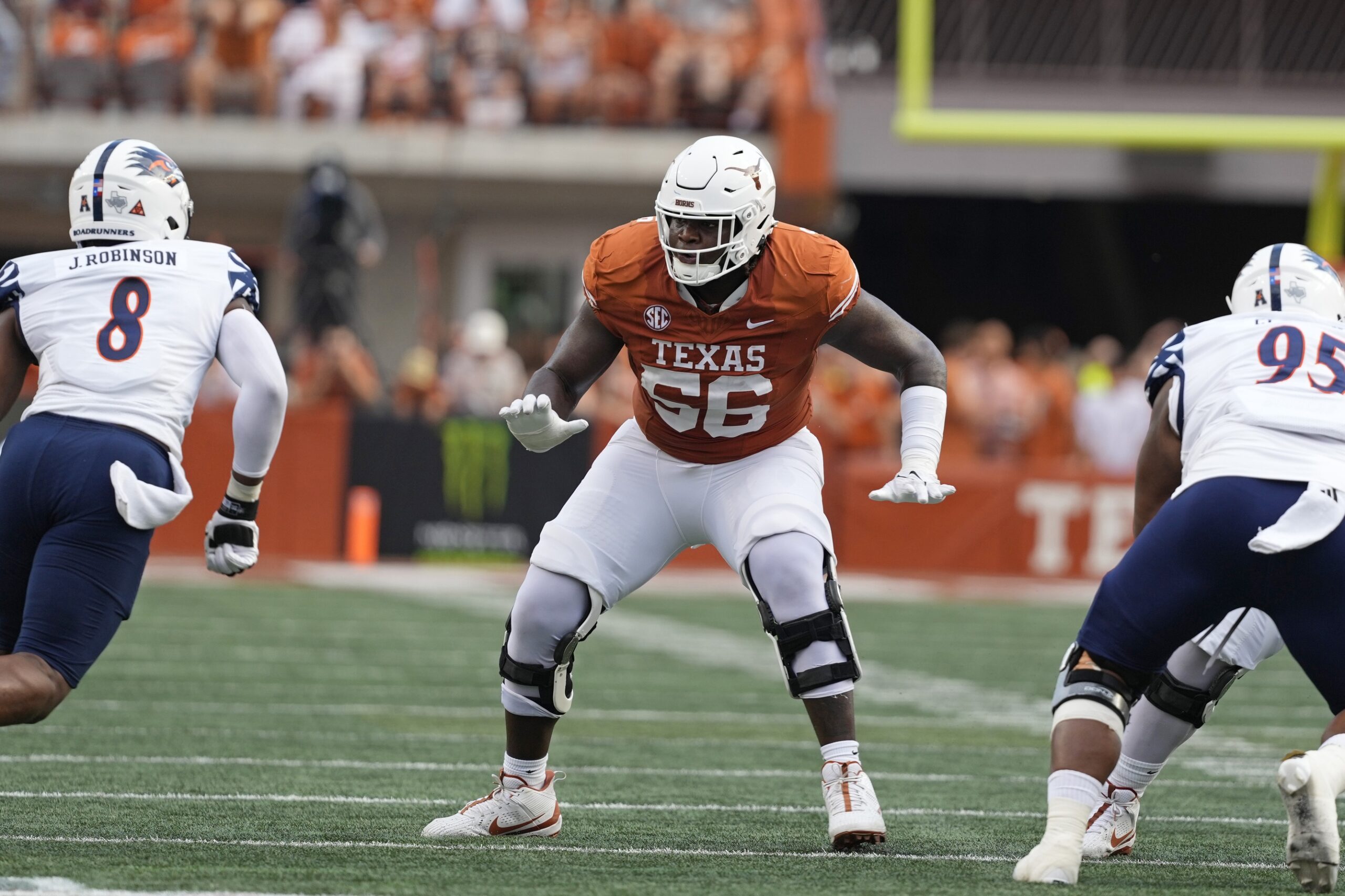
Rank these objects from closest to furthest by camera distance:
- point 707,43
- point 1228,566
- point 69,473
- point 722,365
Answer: point 1228,566
point 69,473
point 722,365
point 707,43

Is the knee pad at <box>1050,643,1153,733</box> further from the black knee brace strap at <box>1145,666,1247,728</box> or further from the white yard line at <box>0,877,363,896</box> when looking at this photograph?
the white yard line at <box>0,877,363,896</box>

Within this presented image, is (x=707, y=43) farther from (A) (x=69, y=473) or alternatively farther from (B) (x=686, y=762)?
(A) (x=69, y=473)

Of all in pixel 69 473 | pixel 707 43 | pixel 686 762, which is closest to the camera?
pixel 69 473

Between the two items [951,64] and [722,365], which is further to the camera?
[951,64]

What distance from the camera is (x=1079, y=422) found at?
592 inches

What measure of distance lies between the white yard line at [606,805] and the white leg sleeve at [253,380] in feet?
3.09

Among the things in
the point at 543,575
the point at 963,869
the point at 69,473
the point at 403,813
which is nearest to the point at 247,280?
the point at 69,473

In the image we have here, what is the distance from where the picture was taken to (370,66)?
18281mm

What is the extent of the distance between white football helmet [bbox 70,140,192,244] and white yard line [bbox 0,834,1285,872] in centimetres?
143

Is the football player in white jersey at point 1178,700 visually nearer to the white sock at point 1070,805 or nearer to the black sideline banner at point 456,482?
the white sock at point 1070,805

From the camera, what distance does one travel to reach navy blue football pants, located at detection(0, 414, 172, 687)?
14.0ft

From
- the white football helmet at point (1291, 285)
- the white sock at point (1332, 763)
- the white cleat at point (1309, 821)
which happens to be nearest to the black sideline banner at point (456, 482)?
the white football helmet at point (1291, 285)

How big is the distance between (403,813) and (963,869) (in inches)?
59.0

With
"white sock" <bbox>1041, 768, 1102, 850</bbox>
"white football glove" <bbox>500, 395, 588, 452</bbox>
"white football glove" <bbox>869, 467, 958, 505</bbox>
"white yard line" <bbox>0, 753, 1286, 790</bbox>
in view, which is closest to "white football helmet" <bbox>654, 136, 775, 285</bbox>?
"white football glove" <bbox>500, 395, 588, 452</bbox>
